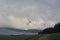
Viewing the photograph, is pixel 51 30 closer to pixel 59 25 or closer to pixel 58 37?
pixel 59 25

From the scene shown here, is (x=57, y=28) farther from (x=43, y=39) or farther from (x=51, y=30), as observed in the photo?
(x=43, y=39)

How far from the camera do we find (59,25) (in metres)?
112

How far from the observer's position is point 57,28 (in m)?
110

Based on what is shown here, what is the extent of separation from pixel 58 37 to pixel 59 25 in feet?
119

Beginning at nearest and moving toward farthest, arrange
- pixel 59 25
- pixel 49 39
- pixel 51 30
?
pixel 49 39 < pixel 51 30 < pixel 59 25

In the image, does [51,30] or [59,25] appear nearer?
[51,30]

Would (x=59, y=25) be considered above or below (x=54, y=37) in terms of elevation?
above

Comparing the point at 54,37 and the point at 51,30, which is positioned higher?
the point at 51,30

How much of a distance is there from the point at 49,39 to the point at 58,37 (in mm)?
4605

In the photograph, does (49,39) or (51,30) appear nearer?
(49,39)

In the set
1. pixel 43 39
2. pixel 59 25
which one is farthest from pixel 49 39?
pixel 59 25

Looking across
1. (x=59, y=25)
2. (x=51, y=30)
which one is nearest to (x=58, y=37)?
(x=51, y=30)

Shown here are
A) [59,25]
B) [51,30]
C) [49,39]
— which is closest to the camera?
[49,39]

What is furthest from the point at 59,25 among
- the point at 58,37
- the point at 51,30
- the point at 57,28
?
the point at 58,37
